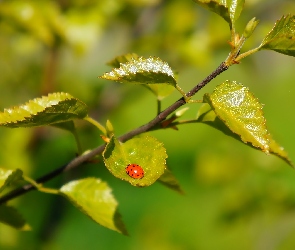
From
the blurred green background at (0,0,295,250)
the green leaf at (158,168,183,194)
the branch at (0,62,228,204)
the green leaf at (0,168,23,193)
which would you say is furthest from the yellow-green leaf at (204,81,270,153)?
the blurred green background at (0,0,295,250)

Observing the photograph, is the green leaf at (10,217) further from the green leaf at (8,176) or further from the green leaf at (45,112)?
the green leaf at (45,112)

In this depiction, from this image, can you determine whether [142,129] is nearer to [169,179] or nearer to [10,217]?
[169,179]

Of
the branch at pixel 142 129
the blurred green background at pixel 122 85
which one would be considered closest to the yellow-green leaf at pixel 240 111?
the branch at pixel 142 129

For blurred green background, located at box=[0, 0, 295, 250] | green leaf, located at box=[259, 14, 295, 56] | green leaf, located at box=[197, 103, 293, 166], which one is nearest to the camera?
green leaf, located at box=[259, 14, 295, 56]

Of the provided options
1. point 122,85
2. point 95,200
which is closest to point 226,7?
point 95,200

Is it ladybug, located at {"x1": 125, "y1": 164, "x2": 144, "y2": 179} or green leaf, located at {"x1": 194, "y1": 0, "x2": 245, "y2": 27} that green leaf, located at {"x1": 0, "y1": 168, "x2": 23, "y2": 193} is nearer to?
ladybug, located at {"x1": 125, "y1": 164, "x2": 144, "y2": 179}
